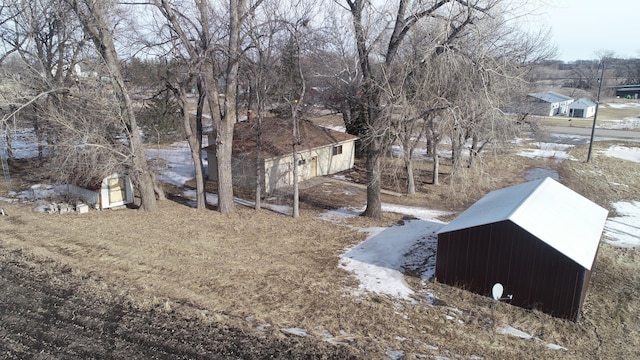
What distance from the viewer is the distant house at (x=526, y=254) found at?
429 inches

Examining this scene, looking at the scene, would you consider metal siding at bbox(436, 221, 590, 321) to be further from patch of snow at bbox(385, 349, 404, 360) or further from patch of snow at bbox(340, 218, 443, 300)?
patch of snow at bbox(385, 349, 404, 360)

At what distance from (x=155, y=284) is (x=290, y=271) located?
3.70 meters

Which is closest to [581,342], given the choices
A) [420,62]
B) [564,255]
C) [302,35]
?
[564,255]

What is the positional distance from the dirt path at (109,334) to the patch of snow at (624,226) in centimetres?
1525

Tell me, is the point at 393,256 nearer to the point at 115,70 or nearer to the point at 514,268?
the point at 514,268

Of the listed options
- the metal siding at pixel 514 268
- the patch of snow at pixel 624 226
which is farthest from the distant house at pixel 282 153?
the patch of snow at pixel 624 226

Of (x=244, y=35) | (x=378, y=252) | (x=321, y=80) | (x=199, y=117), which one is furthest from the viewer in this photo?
(x=321, y=80)

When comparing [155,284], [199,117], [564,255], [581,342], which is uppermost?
[199,117]

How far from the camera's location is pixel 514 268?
37.7ft

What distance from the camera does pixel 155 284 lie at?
10969mm

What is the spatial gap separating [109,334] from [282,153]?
16.2 m

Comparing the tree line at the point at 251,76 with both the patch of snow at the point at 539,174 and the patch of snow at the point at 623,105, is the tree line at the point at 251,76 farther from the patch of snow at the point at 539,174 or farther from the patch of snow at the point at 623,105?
the patch of snow at the point at 623,105

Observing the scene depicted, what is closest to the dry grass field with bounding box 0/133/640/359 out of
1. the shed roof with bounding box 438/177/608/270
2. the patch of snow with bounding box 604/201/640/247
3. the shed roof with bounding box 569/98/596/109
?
the patch of snow with bounding box 604/201/640/247

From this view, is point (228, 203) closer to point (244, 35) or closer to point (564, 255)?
point (244, 35)
